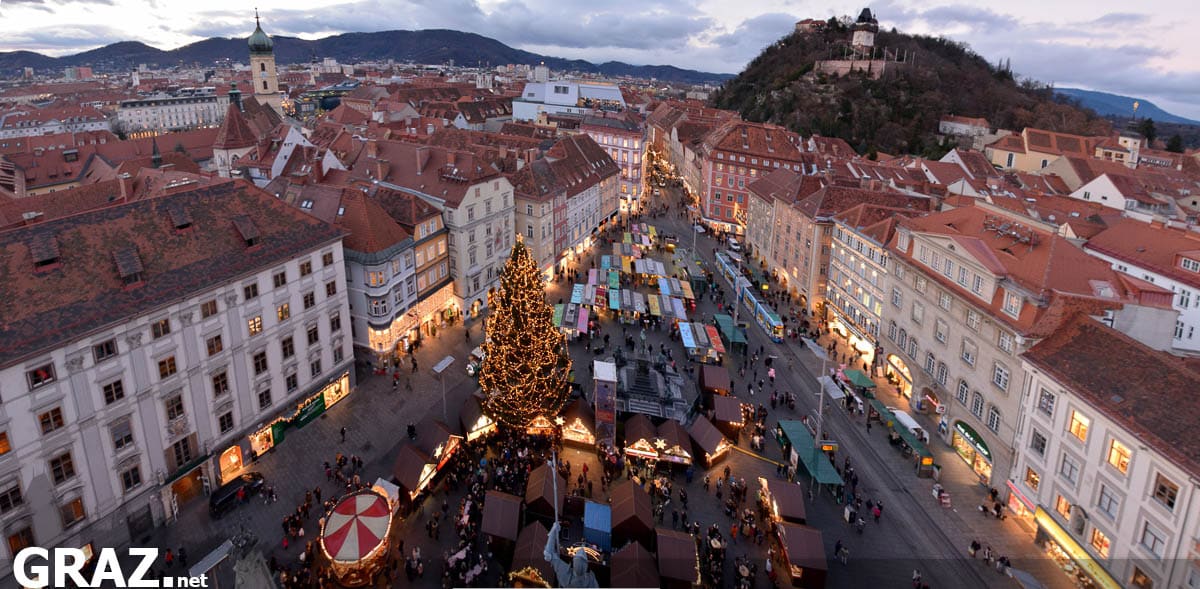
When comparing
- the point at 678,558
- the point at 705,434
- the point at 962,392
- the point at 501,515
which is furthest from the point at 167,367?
the point at 962,392

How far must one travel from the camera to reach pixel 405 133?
92.6 m

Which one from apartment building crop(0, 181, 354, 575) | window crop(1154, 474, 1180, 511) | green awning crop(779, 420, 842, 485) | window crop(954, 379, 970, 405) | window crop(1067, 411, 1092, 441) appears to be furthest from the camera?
window crop(954, 379, 970, 405)

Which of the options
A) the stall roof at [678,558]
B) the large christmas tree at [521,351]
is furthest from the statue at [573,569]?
the large christmas tree at [521,351]

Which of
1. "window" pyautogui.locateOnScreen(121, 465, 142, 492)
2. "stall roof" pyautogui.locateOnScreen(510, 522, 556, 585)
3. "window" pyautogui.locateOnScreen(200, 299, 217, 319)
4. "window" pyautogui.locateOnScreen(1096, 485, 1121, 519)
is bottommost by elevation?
"stall roof" pyautogui.locateOnScreen(510, 522, 556, 585)

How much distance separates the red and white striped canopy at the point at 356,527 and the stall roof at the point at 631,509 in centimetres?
1114

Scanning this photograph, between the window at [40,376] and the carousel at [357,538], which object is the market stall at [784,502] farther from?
the window at [40,376]

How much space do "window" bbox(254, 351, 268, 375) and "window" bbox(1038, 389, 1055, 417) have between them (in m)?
43.3

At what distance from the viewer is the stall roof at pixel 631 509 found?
32.8 meters

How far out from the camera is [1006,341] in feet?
123

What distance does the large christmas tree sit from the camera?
39344 mm

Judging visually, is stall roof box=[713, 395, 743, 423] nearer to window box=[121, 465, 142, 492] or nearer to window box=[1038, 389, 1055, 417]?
window box=[1038, 389, 1055, 417]

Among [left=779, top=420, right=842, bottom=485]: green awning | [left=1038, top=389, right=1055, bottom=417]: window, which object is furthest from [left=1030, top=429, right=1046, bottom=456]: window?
[left=779, top=420, right=842, bottom=485]: green awning

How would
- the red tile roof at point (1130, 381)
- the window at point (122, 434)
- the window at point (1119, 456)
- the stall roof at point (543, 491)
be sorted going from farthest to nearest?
the stall roof at point (543, 491), the window at point (122, 434), the window at point (1119, 456), the red tile roof at point (1130, 381)

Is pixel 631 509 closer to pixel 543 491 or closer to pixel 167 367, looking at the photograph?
pixel 543 491
